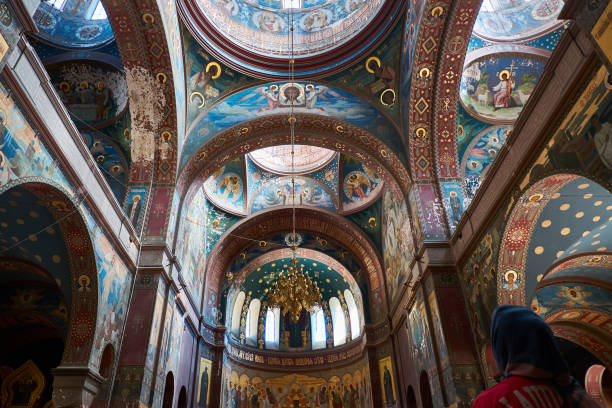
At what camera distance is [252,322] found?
794 inches

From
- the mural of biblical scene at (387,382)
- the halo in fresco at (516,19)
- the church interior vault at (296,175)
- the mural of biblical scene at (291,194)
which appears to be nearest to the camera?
the church interior vault at (296,175)

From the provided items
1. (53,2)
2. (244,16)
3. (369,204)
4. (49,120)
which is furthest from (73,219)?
(369,204)

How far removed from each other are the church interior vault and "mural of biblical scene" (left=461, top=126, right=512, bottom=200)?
0.06 meters

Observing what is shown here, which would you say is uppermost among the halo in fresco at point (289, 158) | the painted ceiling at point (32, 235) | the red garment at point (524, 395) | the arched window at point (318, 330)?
the halo in fresco at point (289, 158)

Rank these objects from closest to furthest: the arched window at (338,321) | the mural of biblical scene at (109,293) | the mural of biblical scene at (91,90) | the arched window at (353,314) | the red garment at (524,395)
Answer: the red garment at (524,395)
the mural of biblical scene at (109,293)
the mural of biblical scene at (91,90)
the arched window at (353,314)
the arched window at (338,321)

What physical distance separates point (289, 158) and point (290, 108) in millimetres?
5075

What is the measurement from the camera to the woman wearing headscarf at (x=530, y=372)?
61.8 inches

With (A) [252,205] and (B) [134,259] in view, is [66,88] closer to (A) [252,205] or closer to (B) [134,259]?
(B) [134,259]

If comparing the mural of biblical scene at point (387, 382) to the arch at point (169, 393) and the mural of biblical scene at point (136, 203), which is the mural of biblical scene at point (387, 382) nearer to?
the arch at point (169, 393)

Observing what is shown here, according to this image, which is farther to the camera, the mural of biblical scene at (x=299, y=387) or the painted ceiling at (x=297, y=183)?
the mural of biblical scene at (x=299, y=387)

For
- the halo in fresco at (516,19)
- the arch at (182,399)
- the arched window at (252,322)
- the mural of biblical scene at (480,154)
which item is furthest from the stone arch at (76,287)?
the arched window at (252,322)

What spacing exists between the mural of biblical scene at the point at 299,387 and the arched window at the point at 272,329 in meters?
1.66

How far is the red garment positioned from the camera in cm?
156

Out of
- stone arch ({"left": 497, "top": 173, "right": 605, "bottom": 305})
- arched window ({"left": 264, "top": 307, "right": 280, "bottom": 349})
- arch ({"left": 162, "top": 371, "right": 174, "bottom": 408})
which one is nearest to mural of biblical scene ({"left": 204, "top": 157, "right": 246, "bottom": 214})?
arched window ({"left": 264, "top": 307, "right": 280, "bottom": 349})
